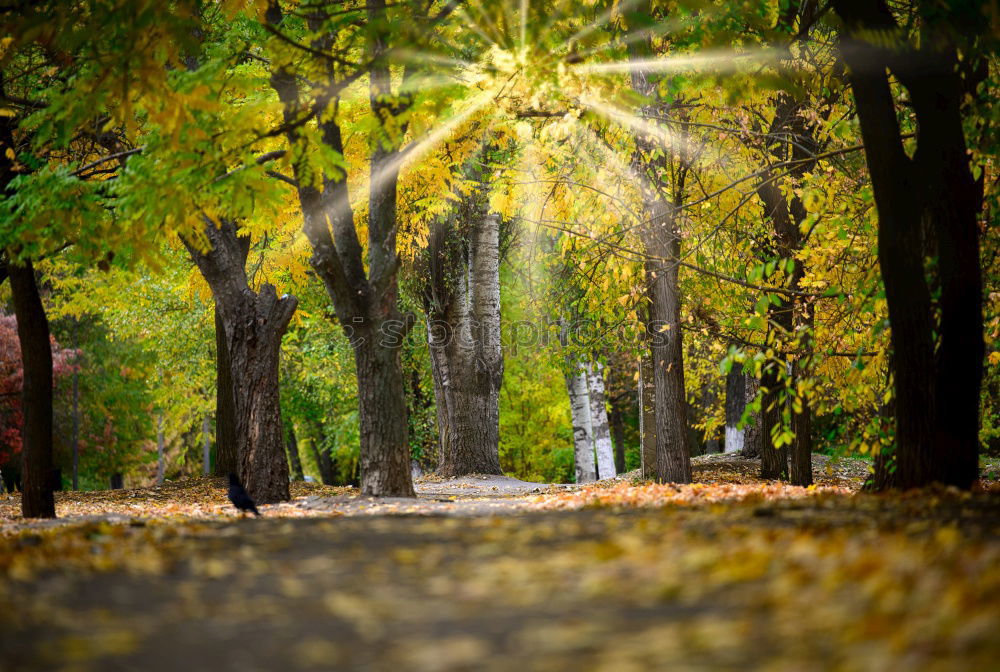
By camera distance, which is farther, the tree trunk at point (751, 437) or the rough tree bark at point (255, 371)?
the tree trunk at point (751, 437)

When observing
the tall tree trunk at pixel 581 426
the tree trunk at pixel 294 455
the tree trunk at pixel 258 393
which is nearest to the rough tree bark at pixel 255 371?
the tree trunk at pixel 258 393

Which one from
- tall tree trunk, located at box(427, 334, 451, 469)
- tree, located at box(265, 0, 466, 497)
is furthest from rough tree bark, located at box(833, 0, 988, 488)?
tall tree trunk, located at box(427, 334, 451, 469)

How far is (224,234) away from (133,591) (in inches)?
387

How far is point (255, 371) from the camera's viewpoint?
12.7m

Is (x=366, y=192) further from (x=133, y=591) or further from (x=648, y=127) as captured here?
(x=133, y=591)

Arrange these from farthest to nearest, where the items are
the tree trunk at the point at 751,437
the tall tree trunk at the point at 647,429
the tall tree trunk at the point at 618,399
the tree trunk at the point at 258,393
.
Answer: the tall tree trunk at the point at 618,399
the tree trunk at the point at 751,437
the tall tree trunk at the point at 647,429
the tree trunk at the point at 258,393

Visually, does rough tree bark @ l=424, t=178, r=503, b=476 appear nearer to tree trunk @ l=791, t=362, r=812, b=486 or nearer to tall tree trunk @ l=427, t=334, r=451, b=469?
tall tree trunk @ l=427, t=334, r=451, b=469

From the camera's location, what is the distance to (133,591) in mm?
4207

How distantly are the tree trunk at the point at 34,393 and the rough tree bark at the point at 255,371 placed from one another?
2285 millimetres

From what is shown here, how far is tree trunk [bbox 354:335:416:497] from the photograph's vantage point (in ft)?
36.2

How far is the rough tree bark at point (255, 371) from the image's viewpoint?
12727mm

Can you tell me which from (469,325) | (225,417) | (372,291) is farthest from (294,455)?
(372,291)

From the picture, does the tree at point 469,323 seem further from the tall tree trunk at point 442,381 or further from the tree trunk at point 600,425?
the tree trunk at point 600,425

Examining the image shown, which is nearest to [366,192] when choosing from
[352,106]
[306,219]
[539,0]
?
[352,106]
